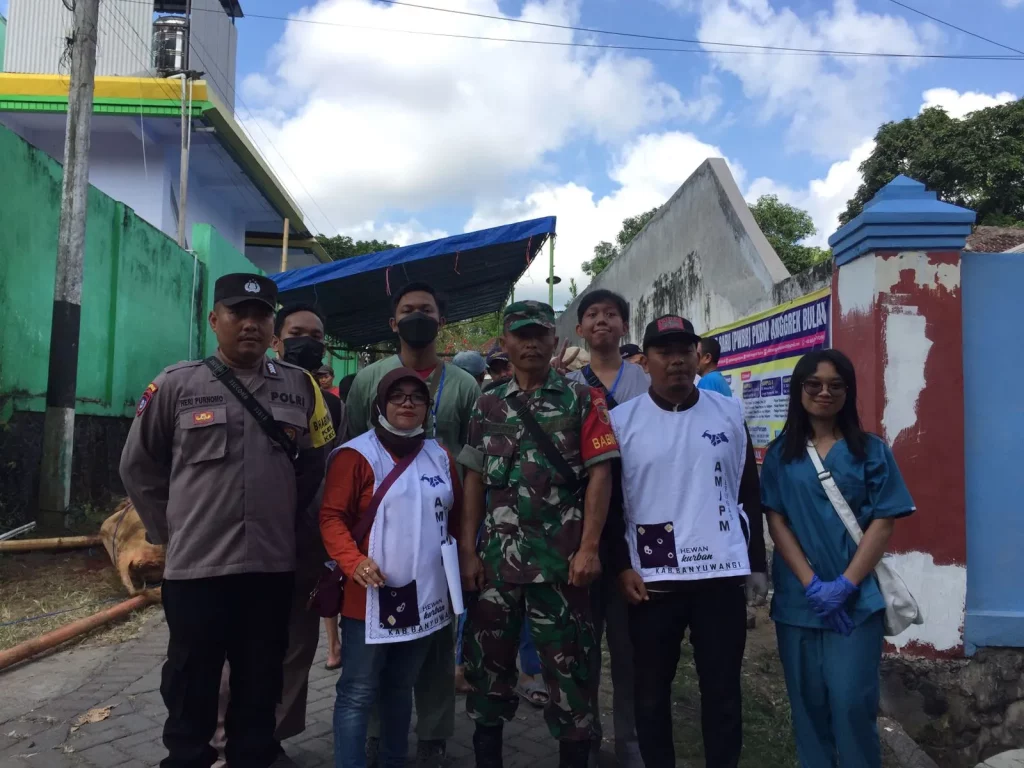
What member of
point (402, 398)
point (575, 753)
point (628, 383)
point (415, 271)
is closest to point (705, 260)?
point (415, 271)

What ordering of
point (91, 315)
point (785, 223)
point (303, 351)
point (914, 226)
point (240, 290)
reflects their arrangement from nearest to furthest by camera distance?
point (240, 290) < point (303, 351) < point (914, 226) < point (91, 315) < point (785, 223)

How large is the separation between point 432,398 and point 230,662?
119 cm

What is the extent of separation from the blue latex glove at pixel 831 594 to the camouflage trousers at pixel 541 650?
0.76m

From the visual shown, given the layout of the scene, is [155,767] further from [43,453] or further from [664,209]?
[664,209]

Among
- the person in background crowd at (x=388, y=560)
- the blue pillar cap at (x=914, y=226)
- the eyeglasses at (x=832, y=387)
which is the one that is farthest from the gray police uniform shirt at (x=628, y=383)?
the blue pillar cap at (x=914, y=226)

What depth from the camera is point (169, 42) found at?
1394cm

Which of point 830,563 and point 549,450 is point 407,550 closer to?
point 549,450

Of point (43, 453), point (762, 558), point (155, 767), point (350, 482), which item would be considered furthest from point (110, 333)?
point (762, 558)

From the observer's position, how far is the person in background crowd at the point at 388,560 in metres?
2.59

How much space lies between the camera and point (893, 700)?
13.6 ft

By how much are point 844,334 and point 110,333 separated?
7.50m

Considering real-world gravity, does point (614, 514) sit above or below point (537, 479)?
below

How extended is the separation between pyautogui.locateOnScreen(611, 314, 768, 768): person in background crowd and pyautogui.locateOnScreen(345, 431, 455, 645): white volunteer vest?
666 millimetres

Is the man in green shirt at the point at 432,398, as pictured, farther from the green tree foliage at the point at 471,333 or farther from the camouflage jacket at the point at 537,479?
the green tree foliage at the point at 471,333
